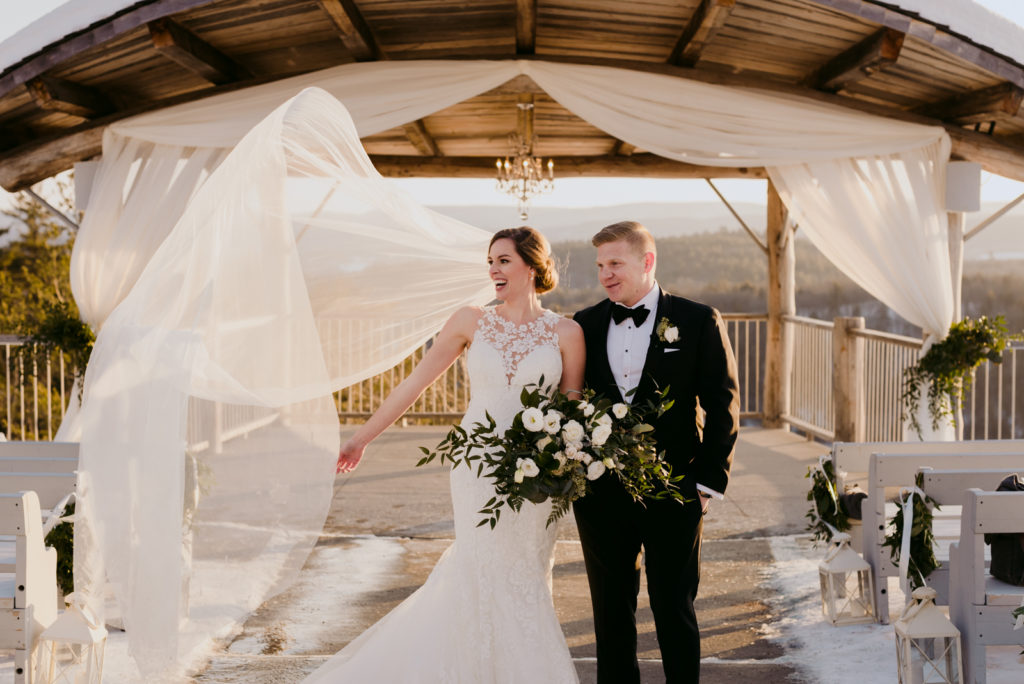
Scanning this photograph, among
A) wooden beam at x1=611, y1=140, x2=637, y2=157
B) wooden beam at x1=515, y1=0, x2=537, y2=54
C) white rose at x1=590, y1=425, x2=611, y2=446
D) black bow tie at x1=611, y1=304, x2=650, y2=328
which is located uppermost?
wooden beam at x1=611, y1=140, x2=637, y2=157

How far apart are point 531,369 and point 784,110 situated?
177 inches

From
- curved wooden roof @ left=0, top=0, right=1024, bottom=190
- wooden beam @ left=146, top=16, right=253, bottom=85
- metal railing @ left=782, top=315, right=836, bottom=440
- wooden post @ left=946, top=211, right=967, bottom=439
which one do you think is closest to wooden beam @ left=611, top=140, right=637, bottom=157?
metal railing @ left=782, top=315, right=836, bottom=440

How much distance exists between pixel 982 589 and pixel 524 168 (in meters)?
6.53

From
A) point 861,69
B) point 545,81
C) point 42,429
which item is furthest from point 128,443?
point 42,429

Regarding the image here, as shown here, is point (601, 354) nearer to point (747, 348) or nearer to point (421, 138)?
point (421, 138)

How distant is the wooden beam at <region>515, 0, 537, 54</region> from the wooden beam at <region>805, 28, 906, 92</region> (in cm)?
215

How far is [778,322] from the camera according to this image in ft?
37.5

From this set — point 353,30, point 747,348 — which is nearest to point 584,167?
point 747,348

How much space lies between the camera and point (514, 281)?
3678mm

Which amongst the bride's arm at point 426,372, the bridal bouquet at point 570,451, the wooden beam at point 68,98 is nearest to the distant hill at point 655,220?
the wooden beam at point 68,98

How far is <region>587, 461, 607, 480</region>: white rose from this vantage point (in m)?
3.19

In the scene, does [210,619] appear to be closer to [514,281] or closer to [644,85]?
[514,281]

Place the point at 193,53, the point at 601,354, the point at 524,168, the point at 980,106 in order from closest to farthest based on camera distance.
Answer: the point at 601,354, the point at 193,53, the point at 980,106, the point at 524,168

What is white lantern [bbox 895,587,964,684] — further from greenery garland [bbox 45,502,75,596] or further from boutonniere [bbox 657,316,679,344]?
greenery garland [bbox 45,502,75,596]
